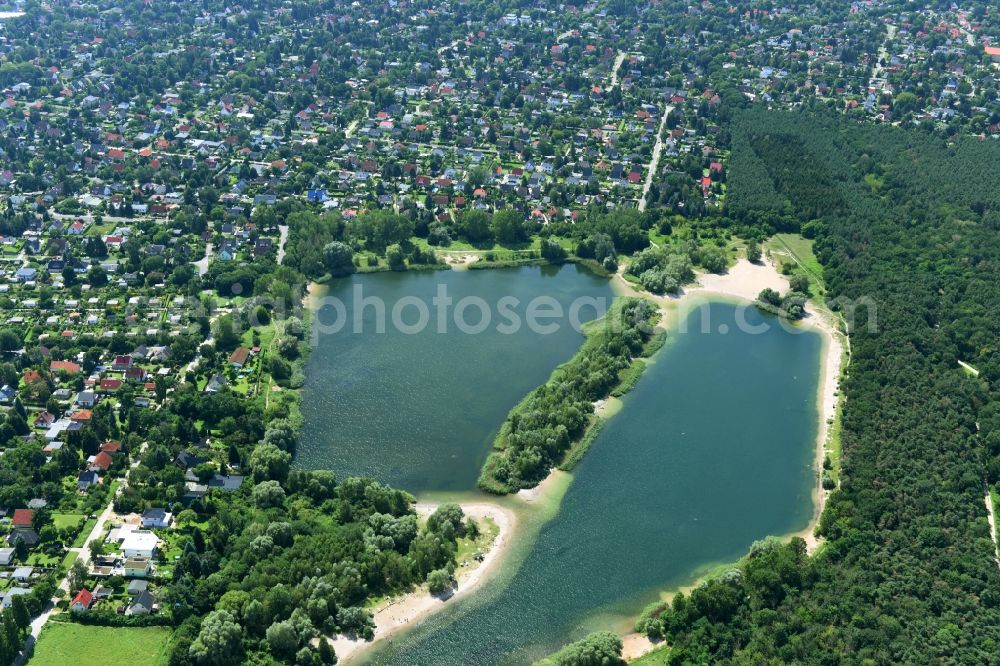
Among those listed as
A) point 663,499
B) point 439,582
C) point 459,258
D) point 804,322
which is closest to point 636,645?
point 439,582

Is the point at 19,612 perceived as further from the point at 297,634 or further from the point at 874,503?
the point at 874,503

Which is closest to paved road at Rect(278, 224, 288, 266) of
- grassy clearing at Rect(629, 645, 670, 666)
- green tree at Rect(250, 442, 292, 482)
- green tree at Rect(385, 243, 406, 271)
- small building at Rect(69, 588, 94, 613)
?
green tree at Rect(385, 243, 406, 271)

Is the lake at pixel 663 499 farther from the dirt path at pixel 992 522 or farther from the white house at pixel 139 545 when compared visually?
→ the white house at pixel 139 545

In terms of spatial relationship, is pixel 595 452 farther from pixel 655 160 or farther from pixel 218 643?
pixel 655 160

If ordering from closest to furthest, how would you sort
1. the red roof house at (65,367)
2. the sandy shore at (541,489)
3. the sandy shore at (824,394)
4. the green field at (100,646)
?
the green field at (100,646) < the sandy shore at (824,394) < the sandy shore at (541,489) < the red roof house at (65,367)

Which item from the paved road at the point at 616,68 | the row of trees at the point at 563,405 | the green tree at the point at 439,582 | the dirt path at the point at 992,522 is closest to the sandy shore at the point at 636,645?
the green tree at the point at 439,582

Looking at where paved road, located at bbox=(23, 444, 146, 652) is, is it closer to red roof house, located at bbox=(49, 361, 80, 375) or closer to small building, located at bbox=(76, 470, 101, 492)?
small building, located at bbox=(76, 470, 101, 492)

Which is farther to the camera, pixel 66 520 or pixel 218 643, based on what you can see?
pixel 66 520
